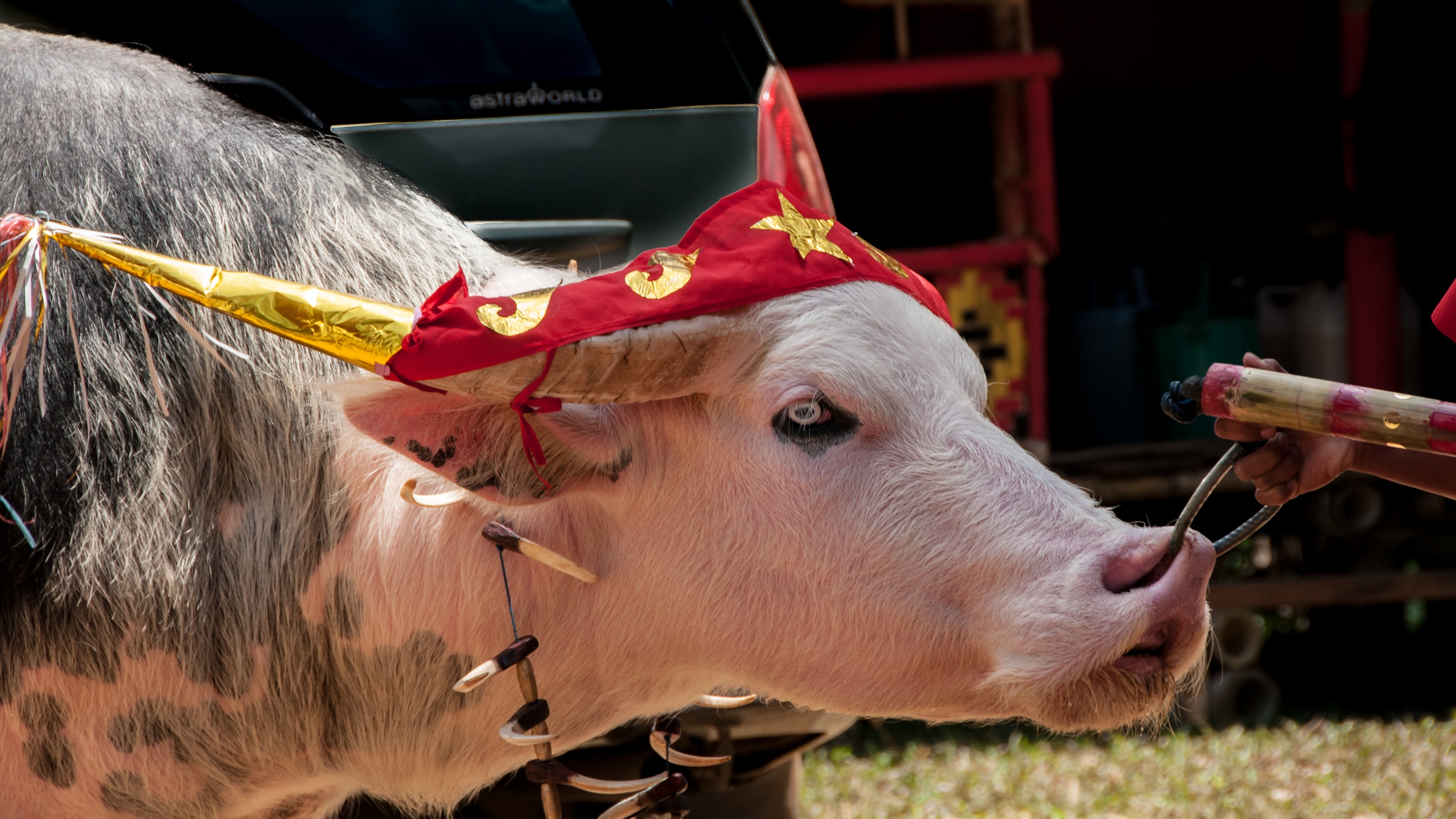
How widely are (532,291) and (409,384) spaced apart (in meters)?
0.23

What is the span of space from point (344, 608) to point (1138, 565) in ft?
3.92

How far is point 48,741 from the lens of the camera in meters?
1.94

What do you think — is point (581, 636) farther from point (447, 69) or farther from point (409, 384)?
point (447, 69)

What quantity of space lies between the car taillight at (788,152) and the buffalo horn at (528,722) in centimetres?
111

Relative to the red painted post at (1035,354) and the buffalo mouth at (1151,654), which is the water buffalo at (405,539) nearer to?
the buffalo mouth at (1151,654)

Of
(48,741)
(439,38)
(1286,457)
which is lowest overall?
(48,741)

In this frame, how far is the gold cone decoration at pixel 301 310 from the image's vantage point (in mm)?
1726

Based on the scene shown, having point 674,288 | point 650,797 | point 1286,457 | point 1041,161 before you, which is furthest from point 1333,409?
point 1041,161

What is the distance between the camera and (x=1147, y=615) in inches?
65.4

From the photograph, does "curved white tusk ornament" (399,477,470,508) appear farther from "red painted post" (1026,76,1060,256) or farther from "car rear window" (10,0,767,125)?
Answer: "red painted post" (1026,76,1060,256)

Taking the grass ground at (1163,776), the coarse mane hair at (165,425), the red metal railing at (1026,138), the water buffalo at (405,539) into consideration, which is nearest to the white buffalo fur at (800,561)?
the water buffalo at (405,539)

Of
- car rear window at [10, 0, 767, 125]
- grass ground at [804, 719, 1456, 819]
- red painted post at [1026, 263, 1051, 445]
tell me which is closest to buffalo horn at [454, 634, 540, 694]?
car rear window at [10, 0, 767, 125]

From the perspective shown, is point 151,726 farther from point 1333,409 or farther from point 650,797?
point 1333,409

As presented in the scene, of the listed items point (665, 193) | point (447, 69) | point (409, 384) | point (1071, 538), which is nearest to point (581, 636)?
point (409, 384)
